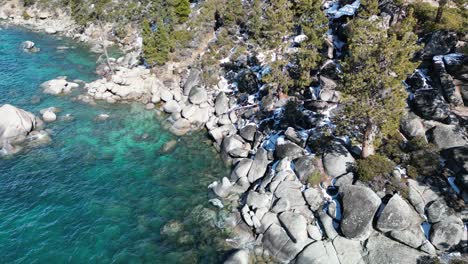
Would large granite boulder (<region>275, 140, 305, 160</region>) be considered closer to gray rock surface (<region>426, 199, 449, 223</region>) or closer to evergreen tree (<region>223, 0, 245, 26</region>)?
gray rock surface (<region>426, 199, 449, 223</region>)

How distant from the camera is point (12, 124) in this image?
41.4m

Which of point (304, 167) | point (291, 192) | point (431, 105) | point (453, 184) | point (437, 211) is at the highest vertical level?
point (431, 105)

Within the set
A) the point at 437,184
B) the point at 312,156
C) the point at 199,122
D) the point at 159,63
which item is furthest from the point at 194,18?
the point at 437,184

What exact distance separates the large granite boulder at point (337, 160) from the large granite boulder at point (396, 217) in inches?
219

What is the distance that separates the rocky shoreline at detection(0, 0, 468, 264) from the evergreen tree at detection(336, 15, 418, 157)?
17.3 ft

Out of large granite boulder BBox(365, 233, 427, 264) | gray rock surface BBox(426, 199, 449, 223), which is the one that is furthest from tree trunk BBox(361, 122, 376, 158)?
large granite boulder BBox(365, 233, 427, 264)

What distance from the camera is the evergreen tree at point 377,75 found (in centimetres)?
2614

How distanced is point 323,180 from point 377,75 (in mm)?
10960

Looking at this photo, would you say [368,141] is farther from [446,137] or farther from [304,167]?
[446,137]

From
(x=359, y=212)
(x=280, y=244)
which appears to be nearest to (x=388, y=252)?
(x=359, y=212)

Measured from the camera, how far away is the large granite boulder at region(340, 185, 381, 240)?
26328 millimetres

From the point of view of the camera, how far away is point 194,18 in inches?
2469

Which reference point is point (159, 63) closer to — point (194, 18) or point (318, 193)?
point (194, 18)

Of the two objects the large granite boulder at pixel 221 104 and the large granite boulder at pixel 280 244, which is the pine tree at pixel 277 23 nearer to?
the large granite boulder at pixel 221 104
